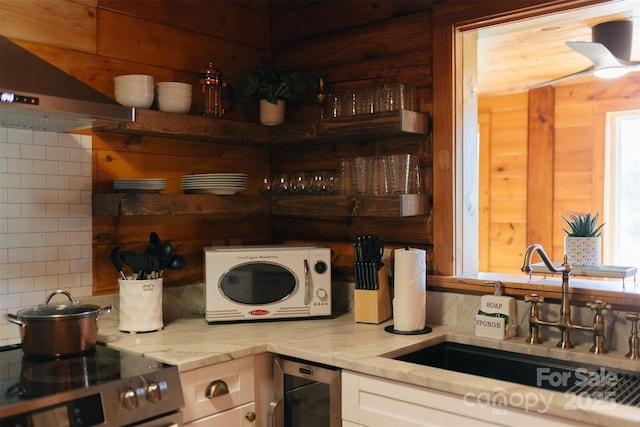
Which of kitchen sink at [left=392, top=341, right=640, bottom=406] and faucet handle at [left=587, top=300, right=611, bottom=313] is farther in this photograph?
faucet handle at [left=587, top=300, right=611, bottom=313]

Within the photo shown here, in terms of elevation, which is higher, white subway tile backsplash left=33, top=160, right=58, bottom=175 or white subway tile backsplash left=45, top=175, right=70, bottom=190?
A: white subway tile backsplash left=33, top=160, right=58, bottom=175

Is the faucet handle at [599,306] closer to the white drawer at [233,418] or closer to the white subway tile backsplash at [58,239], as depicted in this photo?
the white drawer at [233,418]

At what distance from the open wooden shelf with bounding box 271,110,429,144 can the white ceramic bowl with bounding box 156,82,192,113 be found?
0.47 m

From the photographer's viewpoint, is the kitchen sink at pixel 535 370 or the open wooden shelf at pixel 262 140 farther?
the open wooden shelf at pixel 262 140

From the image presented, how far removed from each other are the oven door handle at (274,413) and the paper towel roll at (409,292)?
1.68ft

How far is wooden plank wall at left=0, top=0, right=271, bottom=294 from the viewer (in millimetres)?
2305

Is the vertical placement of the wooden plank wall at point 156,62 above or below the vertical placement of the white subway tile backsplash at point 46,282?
above

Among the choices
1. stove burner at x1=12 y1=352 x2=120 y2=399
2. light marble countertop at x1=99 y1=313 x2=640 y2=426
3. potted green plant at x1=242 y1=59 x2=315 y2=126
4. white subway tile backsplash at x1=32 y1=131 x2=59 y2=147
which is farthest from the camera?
potted green plant at x1=242 y1=59 x2=315 y2=126

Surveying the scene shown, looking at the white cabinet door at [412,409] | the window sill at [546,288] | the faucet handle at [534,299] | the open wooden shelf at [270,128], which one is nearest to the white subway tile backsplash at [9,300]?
the open wooden shelf at [270,128]

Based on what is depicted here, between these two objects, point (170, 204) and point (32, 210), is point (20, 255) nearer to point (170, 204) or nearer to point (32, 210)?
point (32, 210)

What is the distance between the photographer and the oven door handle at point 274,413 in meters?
2.12

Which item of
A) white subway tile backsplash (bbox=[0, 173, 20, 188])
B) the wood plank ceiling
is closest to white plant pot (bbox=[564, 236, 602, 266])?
the wood plank ceiling

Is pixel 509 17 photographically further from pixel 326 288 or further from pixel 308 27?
pixel 326 288

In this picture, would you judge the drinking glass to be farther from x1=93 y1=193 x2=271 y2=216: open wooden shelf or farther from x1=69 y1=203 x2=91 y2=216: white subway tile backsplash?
x1=69 y1=203 x2=91 y2=216: white subway tile backsplash
